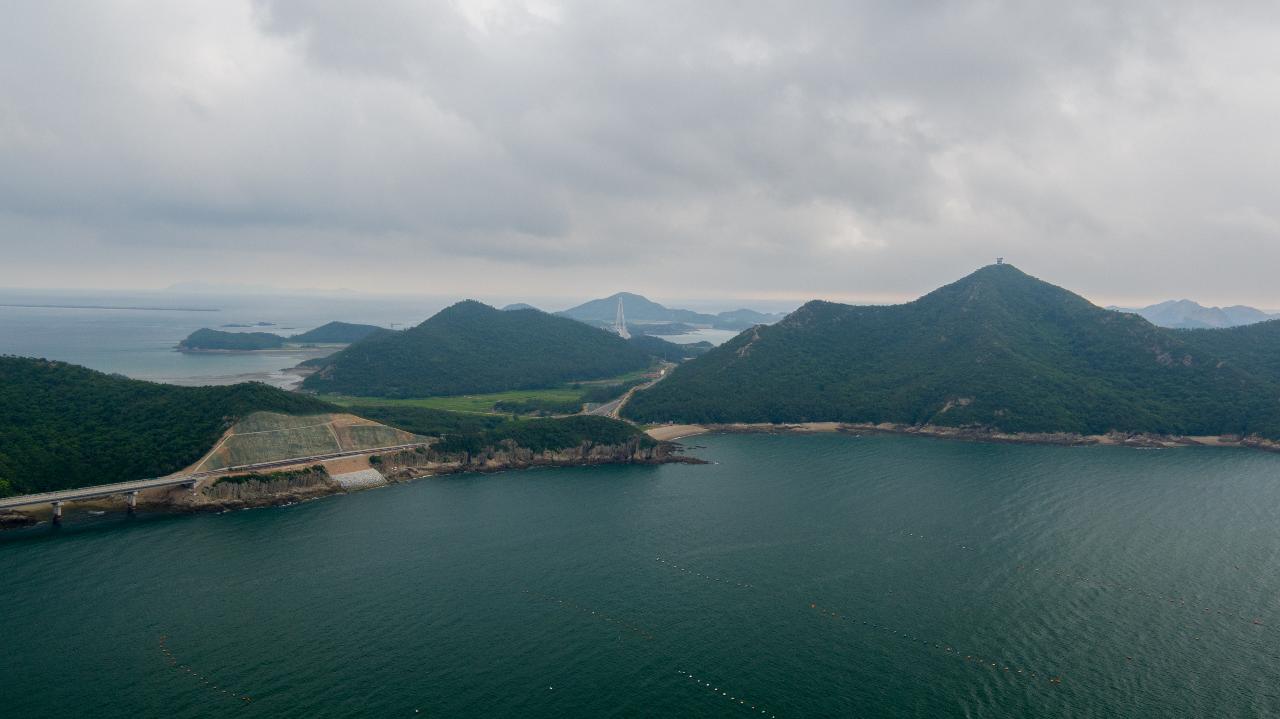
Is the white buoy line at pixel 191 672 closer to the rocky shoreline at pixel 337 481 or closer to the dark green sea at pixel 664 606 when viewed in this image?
the dark green sea at pixel 664 606

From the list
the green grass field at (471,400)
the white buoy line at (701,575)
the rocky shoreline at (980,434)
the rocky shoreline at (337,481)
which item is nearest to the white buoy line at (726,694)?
the white buoy line at (701,575)

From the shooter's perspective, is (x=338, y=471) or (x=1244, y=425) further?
(x=1244, y=425)

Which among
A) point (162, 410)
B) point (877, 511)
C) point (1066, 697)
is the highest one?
point (162, 410)

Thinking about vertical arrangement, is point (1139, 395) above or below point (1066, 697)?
above

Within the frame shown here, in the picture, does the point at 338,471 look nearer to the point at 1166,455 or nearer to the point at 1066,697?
the point at 1066,697

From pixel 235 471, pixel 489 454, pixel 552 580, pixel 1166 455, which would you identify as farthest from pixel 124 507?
pixel 1166 455

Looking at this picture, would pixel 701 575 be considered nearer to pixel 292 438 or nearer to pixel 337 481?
pixel 337 481
